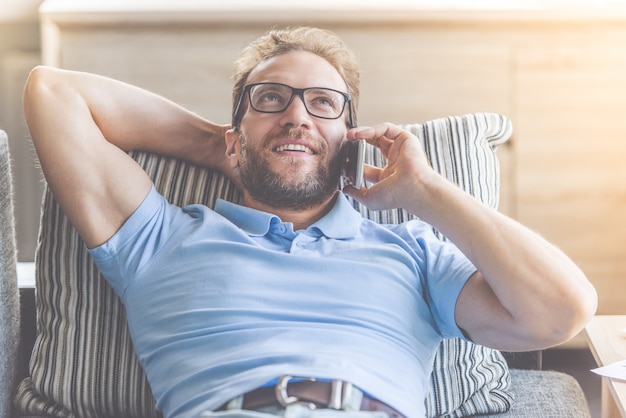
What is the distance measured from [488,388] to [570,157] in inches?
46.9

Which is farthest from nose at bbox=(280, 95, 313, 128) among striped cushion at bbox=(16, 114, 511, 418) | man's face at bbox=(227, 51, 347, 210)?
striped cushion at bbox=(16, 114, 511, 418)

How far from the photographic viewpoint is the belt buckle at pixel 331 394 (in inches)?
43.9

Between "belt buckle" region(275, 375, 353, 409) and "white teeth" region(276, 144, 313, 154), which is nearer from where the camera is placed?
"belt buckle" region(275, 375, 353, 409)

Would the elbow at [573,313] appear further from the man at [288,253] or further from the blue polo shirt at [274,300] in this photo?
the blue polo shirt at [274,300]

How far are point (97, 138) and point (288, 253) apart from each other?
1.37ft

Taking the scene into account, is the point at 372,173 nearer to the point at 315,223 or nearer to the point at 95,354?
the point at 315,223

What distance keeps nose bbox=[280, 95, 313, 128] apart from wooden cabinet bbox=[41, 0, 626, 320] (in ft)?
3.15

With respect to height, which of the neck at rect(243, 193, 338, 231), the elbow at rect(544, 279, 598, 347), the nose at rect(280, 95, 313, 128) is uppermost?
the nose at rect(280, 95, 313, 128)

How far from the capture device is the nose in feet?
4.80

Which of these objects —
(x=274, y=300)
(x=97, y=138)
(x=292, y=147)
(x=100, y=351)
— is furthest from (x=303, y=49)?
(x=100, y=351)

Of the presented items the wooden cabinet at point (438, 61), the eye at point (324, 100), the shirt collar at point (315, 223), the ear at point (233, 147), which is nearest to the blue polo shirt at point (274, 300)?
the shirt collar at point (315, 223)

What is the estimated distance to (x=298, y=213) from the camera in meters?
1.51

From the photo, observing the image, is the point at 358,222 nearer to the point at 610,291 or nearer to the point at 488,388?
the point at 488,388

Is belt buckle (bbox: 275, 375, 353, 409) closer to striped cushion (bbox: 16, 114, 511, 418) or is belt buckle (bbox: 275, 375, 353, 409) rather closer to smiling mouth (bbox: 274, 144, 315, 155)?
striped cushion (bbox: 16, 114, 511, 418)
